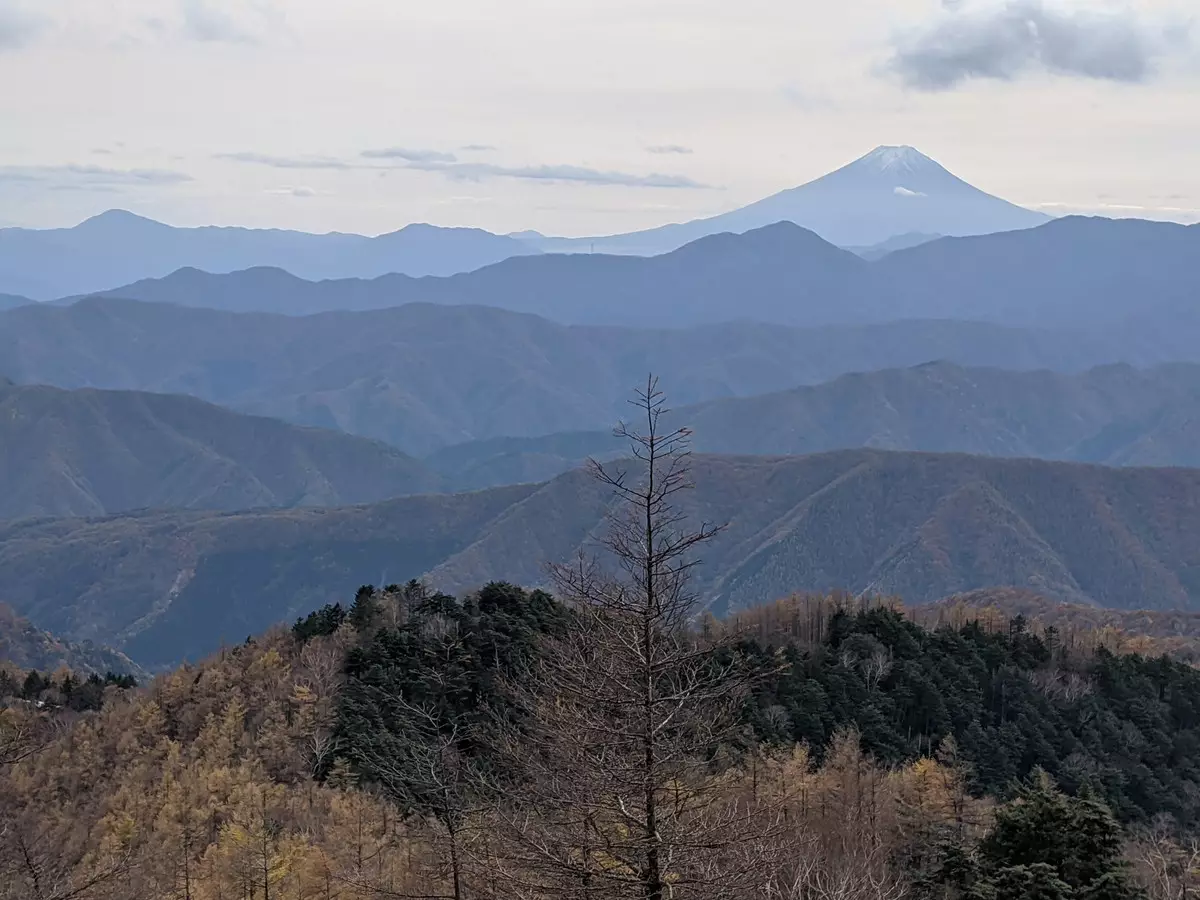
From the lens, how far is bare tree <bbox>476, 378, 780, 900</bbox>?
15.1 meters

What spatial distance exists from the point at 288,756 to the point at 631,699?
36.1 metres

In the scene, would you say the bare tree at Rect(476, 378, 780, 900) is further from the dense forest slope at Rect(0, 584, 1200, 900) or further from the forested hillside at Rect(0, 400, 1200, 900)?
the dense forest slope at Rect(0, 584, 1200, 900)

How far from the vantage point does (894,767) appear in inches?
2057

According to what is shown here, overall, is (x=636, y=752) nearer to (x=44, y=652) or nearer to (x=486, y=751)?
(x=486, y=751)

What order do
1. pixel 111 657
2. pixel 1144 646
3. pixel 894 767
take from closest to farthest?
1. pixel 894 767
2. pixel 1144 646
3. pixel 111 657

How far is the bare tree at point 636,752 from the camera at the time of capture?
15055 millimetres

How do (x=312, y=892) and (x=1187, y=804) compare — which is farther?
(x=1187, y=804)

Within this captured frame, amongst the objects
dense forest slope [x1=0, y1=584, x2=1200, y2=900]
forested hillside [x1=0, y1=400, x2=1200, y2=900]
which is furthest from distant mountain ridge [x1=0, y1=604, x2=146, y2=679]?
dense forest slope [x1=0, y1=584, x2=1200, y2=900]

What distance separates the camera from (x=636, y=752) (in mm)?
15375

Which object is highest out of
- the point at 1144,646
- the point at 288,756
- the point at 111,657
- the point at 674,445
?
the point at 674,445

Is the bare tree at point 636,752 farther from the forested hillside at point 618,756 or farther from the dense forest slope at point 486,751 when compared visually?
the dense forest slope at point 486,751

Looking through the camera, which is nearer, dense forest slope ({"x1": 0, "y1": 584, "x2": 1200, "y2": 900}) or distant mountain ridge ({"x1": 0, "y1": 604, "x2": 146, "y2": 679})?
dense forest slope ({"x1": 0, "y1": 584, "x2": 1200, "y2": 900})

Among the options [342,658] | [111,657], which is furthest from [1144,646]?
[111,657]

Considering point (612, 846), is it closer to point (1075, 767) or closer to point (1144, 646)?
point (1075, 767)
